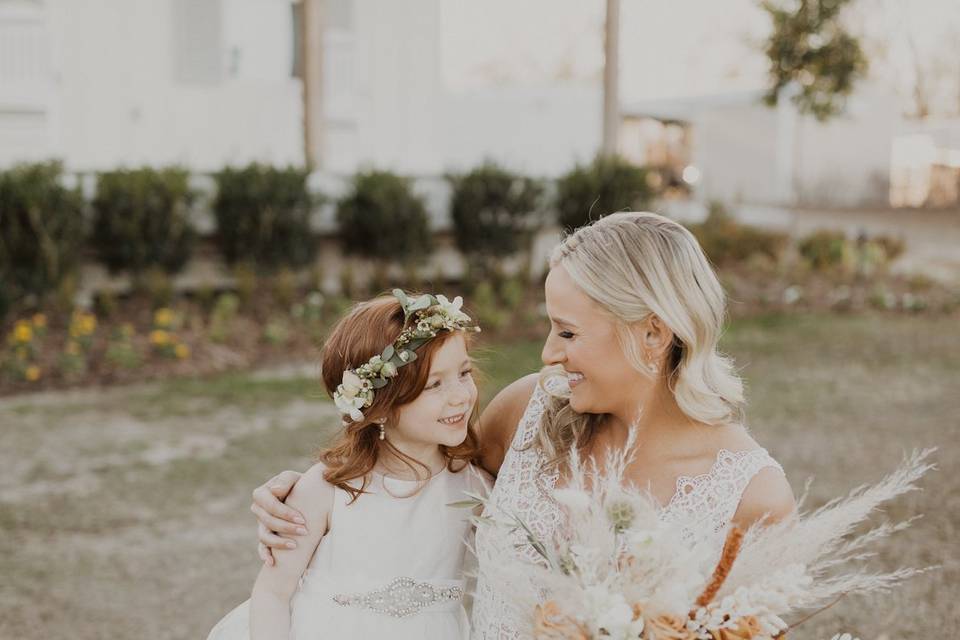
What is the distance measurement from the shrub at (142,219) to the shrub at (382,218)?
1.66 m

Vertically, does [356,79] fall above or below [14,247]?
above

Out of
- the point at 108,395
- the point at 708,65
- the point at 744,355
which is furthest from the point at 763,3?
the point at 708,65

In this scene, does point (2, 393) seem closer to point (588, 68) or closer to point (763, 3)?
point (763, 3)

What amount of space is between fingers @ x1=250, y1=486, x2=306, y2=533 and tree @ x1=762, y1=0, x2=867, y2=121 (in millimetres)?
11987

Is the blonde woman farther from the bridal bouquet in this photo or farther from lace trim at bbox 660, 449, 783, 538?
the bridal bouquet

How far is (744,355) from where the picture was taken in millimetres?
9617

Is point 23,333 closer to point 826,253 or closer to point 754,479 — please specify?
point 754,479

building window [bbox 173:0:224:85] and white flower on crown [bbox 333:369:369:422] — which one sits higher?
building window [bbox 173:0:224:85]

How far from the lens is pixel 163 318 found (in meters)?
8.87

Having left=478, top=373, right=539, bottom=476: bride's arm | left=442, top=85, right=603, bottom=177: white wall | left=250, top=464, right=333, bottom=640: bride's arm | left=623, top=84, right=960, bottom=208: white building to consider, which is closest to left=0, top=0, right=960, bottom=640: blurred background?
left=478, top=373, right=539, bottom=476: bride's arm

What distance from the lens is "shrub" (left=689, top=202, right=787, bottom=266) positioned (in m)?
13.5

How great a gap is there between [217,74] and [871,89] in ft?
73.6

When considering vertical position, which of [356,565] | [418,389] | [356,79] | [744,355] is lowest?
[744,355]

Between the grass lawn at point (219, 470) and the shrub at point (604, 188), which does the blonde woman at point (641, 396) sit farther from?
the shrub at point (604, 188)
